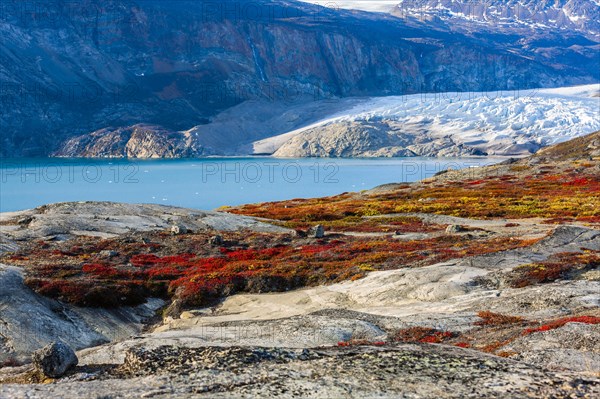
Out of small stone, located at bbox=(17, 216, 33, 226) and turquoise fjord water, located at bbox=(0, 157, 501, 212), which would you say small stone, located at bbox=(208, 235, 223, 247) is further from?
turquoise fjord water, located at bbox=(0, 157, 501, 212)

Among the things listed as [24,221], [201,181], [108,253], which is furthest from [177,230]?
[201,181]

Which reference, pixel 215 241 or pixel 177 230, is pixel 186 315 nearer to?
pixel 215 241

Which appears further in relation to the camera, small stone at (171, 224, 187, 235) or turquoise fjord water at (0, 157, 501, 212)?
turquoise fjord water at (0, 157, 501, 212)

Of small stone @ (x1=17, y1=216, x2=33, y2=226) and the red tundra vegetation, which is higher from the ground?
small stone @ (x1=17, y1=216, x2=33, y2=226)

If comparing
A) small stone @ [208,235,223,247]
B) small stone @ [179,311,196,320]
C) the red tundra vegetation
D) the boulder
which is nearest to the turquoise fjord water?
small stone @ [208,235,223,247]

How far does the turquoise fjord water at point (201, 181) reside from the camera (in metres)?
109

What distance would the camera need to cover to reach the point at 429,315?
23.8 meters

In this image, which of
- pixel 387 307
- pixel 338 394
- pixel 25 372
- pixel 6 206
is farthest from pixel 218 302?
pixel 6 206

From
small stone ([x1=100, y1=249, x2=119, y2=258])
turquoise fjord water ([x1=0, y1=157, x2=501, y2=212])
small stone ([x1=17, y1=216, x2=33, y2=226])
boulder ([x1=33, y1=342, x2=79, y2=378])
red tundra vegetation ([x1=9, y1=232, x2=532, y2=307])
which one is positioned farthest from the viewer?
turquoise fjord water ([x1=0, y1=157, x2=501, y2=212])

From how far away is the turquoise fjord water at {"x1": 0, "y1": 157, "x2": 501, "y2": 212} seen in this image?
Answer: 359ft

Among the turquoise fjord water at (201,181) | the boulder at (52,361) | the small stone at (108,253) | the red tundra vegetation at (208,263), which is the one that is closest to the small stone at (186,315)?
the red tundra vegetation at (208,263)

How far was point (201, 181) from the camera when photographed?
140250mm

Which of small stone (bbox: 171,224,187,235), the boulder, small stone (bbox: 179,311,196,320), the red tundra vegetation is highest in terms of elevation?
the boulder

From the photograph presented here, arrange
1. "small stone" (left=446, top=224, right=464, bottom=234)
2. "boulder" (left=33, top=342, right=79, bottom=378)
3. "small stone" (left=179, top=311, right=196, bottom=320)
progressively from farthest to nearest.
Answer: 1. "small stone" (left=446, top=224, right=464, bottom=234)
2. "small stone" (left=179, top=311, right=196, bottom=320)
3. "boulder" (left=33, top=342, right=79, bottom=378)
